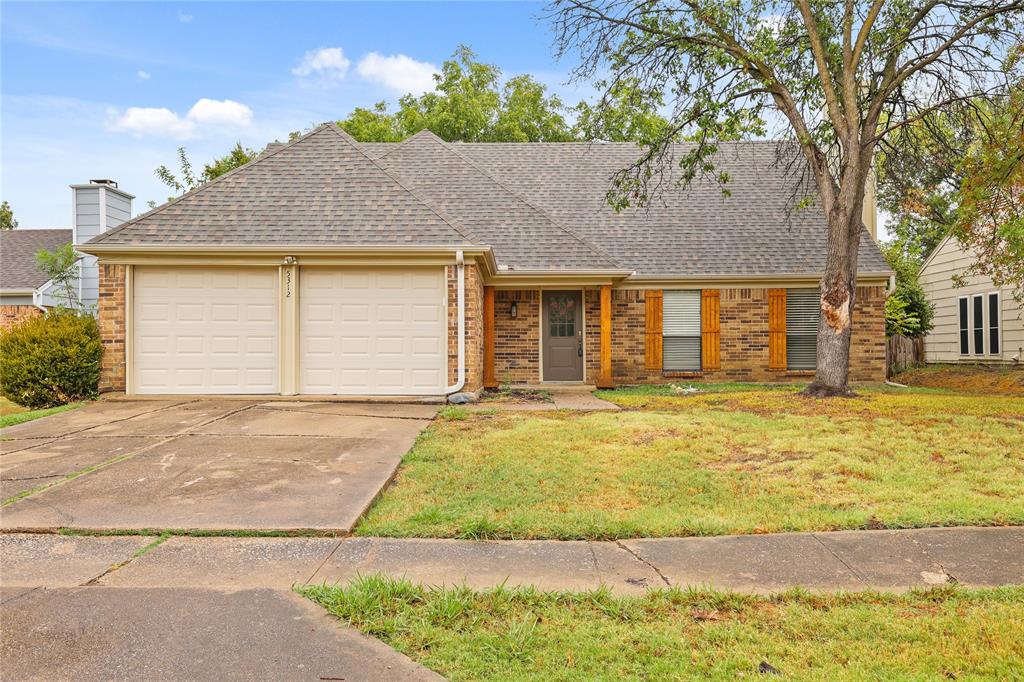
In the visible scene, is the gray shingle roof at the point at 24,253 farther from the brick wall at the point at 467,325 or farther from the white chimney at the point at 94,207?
the brick wall at the point at 467,325

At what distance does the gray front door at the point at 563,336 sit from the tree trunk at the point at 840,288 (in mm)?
5014

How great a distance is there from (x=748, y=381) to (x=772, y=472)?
958 cm

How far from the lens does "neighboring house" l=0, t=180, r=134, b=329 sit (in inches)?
623

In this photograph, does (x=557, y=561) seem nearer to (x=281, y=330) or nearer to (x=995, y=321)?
(x=281, y=330)

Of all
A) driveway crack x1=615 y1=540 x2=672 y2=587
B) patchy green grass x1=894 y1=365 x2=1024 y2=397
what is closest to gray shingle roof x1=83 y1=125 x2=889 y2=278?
patchy green grass x1=894 y1=365 x2=1024 y2=397

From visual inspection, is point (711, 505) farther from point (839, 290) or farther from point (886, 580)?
point (839, 290)

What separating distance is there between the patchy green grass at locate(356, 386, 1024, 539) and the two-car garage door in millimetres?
2457

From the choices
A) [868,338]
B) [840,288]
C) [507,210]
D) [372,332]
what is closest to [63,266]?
[372,332]

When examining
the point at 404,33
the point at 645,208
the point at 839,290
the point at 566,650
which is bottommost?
the point at 566,650

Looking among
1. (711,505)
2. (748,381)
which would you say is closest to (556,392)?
(748,381)

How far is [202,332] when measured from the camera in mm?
10977

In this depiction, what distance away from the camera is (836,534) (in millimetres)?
4492

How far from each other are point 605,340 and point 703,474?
813cm

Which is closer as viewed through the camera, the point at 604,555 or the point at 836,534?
the point at 604,555
